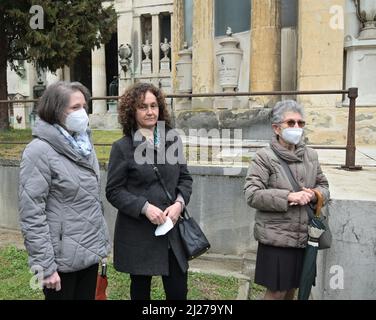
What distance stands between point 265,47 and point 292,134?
6.53 metres

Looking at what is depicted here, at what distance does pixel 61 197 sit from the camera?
267 centimetres

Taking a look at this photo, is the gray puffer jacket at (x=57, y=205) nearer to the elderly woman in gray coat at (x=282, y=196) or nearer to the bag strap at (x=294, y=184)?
the elderly woman in gray coat at (x=282, y=196)

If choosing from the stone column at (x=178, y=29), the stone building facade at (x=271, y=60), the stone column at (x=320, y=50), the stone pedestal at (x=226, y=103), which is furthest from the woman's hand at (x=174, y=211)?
the stone column at (x=178, y=29)

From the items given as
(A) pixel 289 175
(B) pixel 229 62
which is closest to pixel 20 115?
(B) pixel 229 62

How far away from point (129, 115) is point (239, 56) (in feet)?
23.2

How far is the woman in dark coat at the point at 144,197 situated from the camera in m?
2.94

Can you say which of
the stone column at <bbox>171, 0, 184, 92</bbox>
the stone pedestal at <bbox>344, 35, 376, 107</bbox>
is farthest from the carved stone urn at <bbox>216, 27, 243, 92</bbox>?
the stone pedestal at <bbox>344, 35, 376, 107</bbox>

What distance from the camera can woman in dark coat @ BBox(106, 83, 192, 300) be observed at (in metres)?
2.94

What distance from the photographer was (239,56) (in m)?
9.64

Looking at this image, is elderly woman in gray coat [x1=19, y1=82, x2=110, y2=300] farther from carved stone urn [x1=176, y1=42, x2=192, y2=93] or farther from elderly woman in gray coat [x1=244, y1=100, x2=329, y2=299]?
carved stone urn [x1=176, y1=42, x2=192, y2=93]

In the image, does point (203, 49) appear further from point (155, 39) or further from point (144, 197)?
point (155, 39)

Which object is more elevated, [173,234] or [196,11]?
[196,11]

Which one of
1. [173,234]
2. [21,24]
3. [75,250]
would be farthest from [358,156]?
[21,24]

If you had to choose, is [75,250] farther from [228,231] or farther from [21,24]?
[21,24]
